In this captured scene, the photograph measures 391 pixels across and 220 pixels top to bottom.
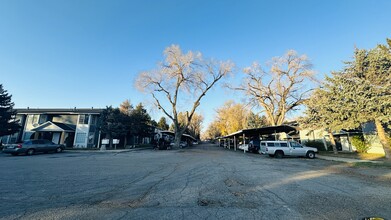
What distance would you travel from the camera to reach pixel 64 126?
30.5 meters

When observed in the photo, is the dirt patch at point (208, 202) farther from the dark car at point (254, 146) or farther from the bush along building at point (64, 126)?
the bush along building at point (64, 126)

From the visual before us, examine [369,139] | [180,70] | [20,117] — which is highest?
[180,70]

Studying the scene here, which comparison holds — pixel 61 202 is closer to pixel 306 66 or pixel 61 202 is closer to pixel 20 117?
pixel 306 66

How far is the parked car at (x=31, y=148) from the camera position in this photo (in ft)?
57.1

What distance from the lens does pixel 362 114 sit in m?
15.1

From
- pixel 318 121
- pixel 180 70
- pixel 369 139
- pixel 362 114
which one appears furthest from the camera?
pixel 180 70

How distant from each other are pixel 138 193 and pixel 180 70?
91.4 feet

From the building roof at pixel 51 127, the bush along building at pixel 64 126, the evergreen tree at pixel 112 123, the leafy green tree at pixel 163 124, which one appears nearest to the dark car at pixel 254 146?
the evergreen tree at pixel 112 123

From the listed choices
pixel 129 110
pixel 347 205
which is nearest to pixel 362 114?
pixel 347 205

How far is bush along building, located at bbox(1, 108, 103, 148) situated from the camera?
30766 mm

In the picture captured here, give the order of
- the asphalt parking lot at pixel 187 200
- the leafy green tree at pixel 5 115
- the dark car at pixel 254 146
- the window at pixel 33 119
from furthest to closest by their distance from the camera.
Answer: the window at pixel 33 119
the dark car at pixel 254 146
the leafy green tree at pixel 5 115
the asphalt parking lot at pixel 187 200

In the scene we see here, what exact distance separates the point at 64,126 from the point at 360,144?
43777mm

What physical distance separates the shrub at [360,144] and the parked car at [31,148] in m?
36.6

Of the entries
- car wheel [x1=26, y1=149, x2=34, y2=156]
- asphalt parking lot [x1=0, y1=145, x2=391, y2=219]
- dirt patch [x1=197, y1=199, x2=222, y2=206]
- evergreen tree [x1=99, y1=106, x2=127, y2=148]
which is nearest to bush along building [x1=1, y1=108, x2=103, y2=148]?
evergreen tree [x1=99, y1=106, x2=127, y2=148]
